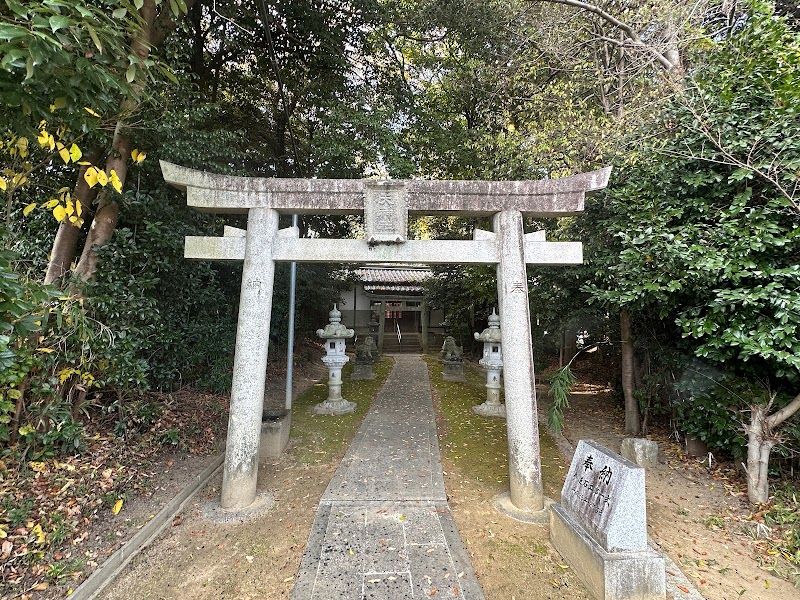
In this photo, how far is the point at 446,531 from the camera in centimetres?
374

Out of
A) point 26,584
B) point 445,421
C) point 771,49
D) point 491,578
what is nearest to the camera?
point 26,584

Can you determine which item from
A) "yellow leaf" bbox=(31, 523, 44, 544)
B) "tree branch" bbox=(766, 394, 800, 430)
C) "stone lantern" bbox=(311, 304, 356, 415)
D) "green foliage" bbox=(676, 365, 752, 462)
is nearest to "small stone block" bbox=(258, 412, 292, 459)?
"stone lantern" bbox=(311, 304, 356, 415)

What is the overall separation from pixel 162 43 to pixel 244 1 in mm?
2753

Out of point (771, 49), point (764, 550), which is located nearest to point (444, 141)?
point (771, 49)

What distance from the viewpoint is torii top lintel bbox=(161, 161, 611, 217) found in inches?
175

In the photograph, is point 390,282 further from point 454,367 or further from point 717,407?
point 717,407

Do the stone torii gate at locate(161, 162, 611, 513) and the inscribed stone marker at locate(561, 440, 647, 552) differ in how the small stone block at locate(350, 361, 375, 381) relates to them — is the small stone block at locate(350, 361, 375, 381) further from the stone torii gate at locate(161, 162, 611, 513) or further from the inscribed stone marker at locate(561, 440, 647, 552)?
the inscribed stone marker at locate(561, 440, 647, 552)

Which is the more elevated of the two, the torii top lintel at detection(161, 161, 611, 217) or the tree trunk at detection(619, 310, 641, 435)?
the torii top lintel at detection(161, 161, 611, 217)

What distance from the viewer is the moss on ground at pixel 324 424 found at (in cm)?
590

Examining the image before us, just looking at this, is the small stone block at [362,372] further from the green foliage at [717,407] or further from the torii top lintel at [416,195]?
the green foliage at [717,407]

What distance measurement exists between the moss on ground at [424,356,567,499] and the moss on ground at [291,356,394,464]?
5.83 ft

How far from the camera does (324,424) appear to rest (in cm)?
724

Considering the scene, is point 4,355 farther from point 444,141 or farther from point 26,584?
point 444,141

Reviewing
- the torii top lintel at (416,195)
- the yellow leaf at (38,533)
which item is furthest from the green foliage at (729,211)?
the yellow leaf at (38,533)
